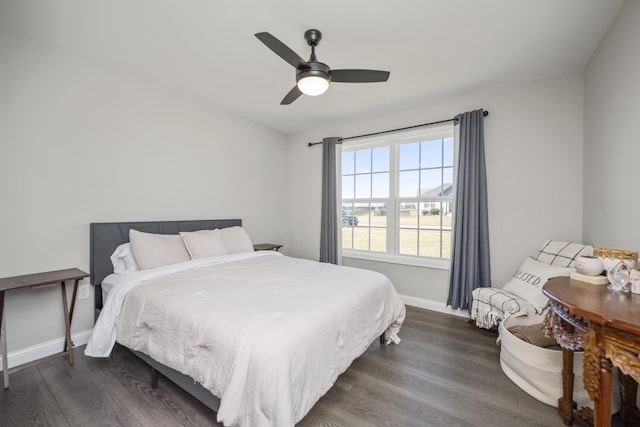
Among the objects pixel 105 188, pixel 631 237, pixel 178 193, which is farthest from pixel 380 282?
pixel 105 188

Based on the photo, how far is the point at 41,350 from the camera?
218 cm

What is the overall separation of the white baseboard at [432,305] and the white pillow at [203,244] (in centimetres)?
251

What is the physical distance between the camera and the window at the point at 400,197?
3.37 metres

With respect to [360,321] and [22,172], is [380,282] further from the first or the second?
[22,172]

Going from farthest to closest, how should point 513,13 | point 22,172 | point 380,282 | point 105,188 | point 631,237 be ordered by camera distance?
point 105,188, point 380,282, point 22,172, point 513,13, point 631,237

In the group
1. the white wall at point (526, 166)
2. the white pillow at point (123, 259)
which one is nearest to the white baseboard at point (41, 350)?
the white pillow at point (123, 259)

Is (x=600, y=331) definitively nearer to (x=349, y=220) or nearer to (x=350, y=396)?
(x=350, y=396)

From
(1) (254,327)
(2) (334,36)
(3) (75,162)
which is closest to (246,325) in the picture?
(1) (254,327)

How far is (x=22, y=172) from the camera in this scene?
2.08 metres

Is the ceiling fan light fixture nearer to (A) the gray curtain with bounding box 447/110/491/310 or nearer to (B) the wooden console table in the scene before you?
(A) the gray curtain with bounding box 447/110/491/310

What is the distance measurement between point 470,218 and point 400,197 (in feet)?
3.17

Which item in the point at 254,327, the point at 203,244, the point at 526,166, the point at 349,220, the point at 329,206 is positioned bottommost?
the point at 254,327

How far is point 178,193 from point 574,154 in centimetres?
431

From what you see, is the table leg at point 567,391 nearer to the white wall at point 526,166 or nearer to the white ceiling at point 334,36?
the white wall at point 526,166
